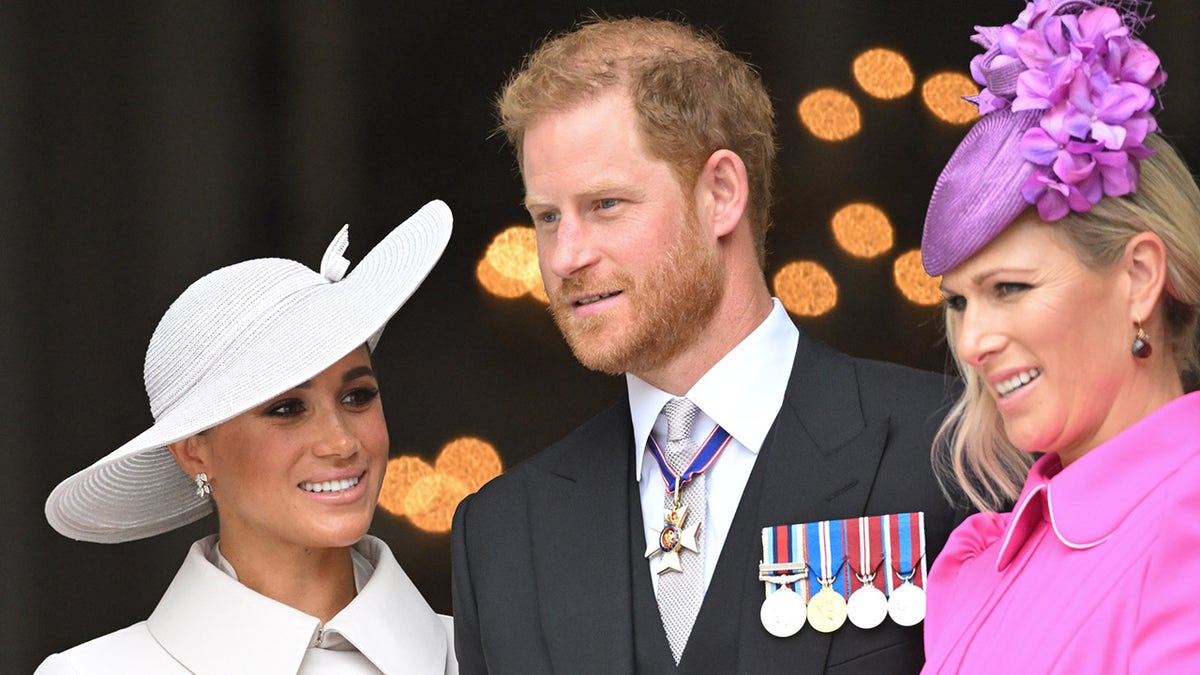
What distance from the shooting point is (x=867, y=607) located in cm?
228

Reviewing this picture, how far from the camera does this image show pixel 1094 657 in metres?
1.75

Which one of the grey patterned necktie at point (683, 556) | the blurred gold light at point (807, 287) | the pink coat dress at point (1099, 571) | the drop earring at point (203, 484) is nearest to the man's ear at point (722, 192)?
the grey patterned necktie at point (683, 556)

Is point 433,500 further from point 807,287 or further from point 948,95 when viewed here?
point 948,95

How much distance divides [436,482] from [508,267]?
48cm

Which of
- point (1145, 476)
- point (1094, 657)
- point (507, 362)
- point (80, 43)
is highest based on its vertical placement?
point (80, 43)

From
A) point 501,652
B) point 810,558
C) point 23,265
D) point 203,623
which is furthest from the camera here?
point 23,265

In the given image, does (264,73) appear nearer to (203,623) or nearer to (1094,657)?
(203,623)

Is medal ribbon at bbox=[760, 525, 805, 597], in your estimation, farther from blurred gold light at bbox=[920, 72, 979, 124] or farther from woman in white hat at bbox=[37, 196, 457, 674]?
blurred gold light at bbox=[920, 72, 979, 124]

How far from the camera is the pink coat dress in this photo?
5.64 ft

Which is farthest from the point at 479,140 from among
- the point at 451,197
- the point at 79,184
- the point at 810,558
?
the point at 810,558

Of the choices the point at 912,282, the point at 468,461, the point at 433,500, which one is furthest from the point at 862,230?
the point at 433,500

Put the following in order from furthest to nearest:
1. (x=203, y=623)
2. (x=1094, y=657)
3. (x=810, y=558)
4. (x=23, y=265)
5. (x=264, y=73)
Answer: (x=264, y=73) → (x=23, y=265) → (x=203, y=623) → (x=810, y=558) → (x=1094, y=657)

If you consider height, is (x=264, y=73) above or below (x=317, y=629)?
above

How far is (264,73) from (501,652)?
64.6 inches
